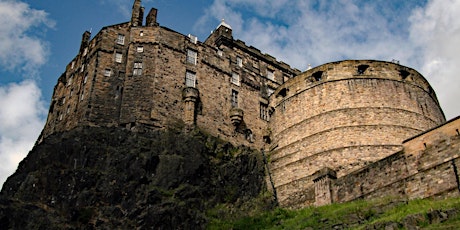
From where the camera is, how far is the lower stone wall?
808 inches

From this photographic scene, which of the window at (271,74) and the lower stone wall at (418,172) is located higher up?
the window at (271,74)

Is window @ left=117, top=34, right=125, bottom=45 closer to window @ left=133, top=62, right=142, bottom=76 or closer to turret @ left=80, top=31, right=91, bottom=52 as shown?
window @ left=133, top=62, right=142, bottom=76

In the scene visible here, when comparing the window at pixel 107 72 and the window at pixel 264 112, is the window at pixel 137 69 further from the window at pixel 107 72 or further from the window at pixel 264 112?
the window at pixel 264 112

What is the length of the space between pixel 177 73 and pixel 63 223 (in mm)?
12261

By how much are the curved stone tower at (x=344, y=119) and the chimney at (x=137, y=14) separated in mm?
11217

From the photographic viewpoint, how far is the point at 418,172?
21750mm

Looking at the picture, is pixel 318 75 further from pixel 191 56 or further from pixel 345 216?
pixel 345 216

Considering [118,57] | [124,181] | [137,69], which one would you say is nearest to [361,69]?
[137,69]

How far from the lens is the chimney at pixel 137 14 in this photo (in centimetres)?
3266

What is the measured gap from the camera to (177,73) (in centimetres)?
3108

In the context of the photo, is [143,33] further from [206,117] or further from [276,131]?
[276,131]

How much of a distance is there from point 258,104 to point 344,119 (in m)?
7.07

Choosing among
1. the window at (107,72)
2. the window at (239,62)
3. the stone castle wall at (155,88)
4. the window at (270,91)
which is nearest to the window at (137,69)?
the stone castle wall at (155,88)

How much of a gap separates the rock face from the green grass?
1.65 meters
